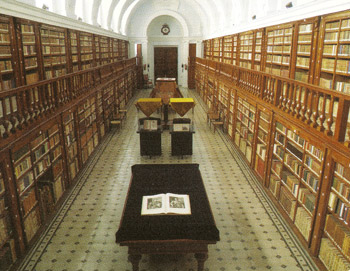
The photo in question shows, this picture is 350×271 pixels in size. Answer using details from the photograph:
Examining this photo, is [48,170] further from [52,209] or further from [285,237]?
[285,237]

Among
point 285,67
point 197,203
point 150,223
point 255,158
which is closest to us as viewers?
point 150,223

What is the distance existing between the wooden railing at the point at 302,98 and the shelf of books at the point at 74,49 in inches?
221

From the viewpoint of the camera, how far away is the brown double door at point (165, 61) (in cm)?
2460

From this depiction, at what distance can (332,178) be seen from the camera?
4.49m

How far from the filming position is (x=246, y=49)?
40.4 feet

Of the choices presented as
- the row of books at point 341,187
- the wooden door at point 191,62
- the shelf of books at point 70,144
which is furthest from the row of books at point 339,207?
the wooden door at point 191,62

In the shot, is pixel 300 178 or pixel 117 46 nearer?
pixel 300 178

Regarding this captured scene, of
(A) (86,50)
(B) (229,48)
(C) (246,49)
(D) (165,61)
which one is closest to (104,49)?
(A) (86,50)

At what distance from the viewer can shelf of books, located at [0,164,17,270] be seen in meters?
4.41

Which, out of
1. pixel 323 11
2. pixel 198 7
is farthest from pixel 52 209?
pixel 198 7

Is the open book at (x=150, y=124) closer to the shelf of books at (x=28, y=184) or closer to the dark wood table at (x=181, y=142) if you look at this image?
the dark wood table at (x=181, y=142)

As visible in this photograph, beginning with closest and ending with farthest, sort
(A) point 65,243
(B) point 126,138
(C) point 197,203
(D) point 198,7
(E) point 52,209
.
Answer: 1. (C) point 197,203
2. (A) point 65,243
3. (E) point 52,209
4. (B) point 126,138
5. (D) point 198,7

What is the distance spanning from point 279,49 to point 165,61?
1679 centimetres

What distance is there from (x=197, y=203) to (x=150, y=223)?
923mm
